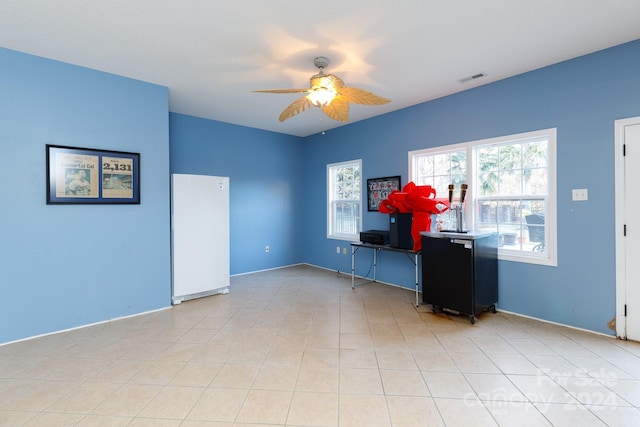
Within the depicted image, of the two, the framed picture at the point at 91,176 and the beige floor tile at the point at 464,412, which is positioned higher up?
the framed picture at the point at 91,176

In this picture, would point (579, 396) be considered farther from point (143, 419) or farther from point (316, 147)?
point (316, 147)

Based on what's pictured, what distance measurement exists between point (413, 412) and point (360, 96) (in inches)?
98.5

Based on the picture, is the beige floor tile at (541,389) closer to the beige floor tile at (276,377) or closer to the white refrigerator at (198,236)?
the beige floor tile at (276,377)

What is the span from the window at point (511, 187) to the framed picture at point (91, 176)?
378 cm

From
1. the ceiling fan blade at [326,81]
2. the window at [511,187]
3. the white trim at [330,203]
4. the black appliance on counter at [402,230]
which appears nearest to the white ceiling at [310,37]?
the ceiling fan blade at [326,81]

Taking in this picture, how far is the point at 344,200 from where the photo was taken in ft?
18.0

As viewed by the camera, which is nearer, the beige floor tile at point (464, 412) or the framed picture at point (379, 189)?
the beige floor tile at point (464, 412)

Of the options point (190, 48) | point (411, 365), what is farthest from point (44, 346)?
point (411, 365)

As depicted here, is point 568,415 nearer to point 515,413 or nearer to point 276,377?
point 515,413

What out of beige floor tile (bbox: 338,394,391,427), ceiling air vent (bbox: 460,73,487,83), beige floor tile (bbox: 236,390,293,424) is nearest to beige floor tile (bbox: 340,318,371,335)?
beige floor tile (bbox: 338,394,391,427)

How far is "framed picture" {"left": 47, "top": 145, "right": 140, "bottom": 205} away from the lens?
290 cm

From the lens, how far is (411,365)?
2281 millimetres

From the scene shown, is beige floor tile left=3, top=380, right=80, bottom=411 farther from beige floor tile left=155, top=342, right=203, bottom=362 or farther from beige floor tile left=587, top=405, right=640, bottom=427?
beige floor tile left=587, top=405, right=640, bottom=427

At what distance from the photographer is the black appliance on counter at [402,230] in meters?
3.85
